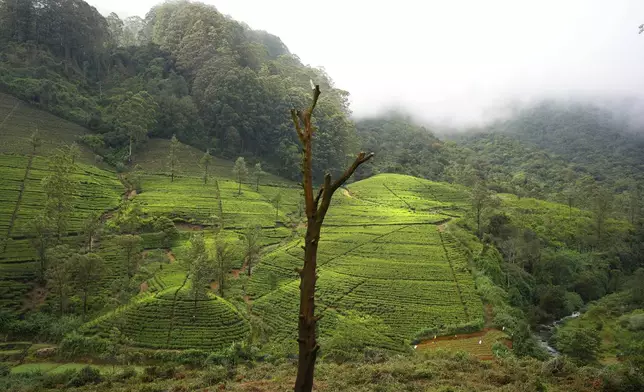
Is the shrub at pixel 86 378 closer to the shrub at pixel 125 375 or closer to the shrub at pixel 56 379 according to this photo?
the shrub at pixel 56 379

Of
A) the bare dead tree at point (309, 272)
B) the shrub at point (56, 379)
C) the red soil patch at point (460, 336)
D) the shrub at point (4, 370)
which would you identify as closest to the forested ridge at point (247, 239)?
the bare dead tree at point (309, 272)

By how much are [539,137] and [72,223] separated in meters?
126

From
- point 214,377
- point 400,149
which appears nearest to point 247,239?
point 214,377

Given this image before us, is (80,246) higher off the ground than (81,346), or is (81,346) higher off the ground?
(80,246)

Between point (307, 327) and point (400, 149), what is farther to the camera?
point (400, 149)

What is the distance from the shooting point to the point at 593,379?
14875 mm

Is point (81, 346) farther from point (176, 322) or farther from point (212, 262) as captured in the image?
point (212, 262)

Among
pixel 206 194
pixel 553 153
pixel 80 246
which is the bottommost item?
pixel 80 246

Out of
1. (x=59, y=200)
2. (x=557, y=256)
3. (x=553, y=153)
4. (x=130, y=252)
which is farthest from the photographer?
(x=553, y=153)

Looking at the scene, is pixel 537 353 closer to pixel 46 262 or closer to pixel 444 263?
pixel 444 263

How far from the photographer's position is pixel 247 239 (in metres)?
38.8

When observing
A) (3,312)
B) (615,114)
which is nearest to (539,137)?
(615,114)

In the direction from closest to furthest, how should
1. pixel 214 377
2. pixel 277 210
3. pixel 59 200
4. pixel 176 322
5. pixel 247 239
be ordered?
1. pixel 214 377
2. pixel 176 322
3. pixel 59 200
4. pixel 247 239
5. pixel 277 210

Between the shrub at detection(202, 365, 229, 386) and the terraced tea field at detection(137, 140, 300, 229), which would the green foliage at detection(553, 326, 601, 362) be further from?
the terraced tea field at detection(137, 140, 300, 229)
